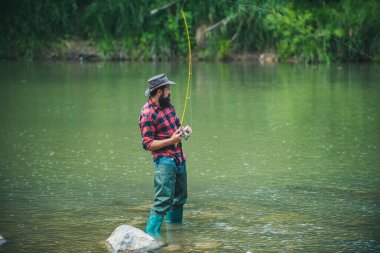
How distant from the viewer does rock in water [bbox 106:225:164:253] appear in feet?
19.7

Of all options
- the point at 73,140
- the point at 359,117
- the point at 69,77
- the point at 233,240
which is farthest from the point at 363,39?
the point at 233,240

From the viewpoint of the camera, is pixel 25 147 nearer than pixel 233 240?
No

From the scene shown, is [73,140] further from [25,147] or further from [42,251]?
[42,251]

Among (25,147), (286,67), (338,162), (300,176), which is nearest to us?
(300,176)

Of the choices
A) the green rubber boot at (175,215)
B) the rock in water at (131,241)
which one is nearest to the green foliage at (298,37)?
the green rubber boot at (175,215)

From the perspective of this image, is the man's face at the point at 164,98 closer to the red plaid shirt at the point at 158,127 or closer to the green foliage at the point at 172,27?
the red plaid shirt at the point at 158,127

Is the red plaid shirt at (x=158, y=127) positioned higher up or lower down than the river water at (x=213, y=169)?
higher up

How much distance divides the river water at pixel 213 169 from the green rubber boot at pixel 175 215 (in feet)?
0.29

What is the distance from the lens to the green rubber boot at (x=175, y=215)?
22.2ft

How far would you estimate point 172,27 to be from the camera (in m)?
29.1

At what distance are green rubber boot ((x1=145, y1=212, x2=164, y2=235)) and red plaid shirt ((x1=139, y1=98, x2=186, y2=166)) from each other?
447 mm

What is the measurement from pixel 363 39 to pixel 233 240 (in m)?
20.4

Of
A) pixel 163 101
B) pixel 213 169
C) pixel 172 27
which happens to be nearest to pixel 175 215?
pixel 163 101

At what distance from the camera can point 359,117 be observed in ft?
44.0
